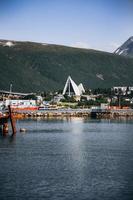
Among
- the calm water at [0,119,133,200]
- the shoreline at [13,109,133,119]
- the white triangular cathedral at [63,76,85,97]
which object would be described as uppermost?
the white triangular cathedral at [63,76,85,97]

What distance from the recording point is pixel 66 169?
30.5 meters

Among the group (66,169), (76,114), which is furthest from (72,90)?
(66,169)

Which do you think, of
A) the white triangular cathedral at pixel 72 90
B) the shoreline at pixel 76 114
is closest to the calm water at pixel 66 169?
the shoreline at pixel 76 114

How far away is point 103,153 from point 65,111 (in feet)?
220

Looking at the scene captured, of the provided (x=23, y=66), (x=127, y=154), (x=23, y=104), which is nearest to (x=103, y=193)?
(x=127, y=154)

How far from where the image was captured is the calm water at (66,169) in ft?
82.6

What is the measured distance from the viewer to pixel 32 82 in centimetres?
18162

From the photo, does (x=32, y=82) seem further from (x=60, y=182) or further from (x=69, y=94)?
(x=60, y=182)

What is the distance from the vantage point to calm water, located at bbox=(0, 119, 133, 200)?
25.2 m

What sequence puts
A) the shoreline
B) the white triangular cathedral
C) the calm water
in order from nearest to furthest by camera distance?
the calm water, the shoreline, the white triangular cathedral

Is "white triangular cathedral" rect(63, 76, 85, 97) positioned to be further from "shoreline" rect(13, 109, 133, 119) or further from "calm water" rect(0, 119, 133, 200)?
"calm water" rect(0, 119, 133, 200)

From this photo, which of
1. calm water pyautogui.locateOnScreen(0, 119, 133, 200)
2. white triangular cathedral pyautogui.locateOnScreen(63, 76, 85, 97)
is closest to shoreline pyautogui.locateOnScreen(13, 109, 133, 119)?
white triangular cathedral pyautogui.locateOnScreen(63, 76, 85, 97)

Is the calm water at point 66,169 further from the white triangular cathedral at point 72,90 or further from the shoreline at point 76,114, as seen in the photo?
the white triangular cathedral at point 72,90

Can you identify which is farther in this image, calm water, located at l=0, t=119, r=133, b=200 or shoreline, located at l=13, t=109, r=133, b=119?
shoreline, located at l=13, t=109, r=133, b=119
